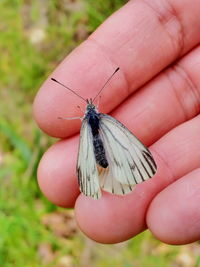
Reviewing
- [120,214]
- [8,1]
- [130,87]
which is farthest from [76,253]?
[8,1]

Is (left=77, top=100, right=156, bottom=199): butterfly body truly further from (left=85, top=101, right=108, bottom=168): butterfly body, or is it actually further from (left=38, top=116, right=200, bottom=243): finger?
(left=38, top=116, right=200, bottom=243): finger

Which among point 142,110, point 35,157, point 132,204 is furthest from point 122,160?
point 35,157

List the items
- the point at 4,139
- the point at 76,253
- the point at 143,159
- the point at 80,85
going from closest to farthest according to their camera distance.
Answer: the point at 143,159, the point at 80,85, the point at 76,253, the point at 4,139

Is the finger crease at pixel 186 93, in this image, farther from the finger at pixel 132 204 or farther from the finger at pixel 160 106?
the finger at pixel 132 204

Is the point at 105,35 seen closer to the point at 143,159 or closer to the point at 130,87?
the point at 130,87

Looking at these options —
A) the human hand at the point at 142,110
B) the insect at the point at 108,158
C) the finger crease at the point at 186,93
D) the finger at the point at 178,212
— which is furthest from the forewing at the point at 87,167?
the finger crease at the point at 186,93
